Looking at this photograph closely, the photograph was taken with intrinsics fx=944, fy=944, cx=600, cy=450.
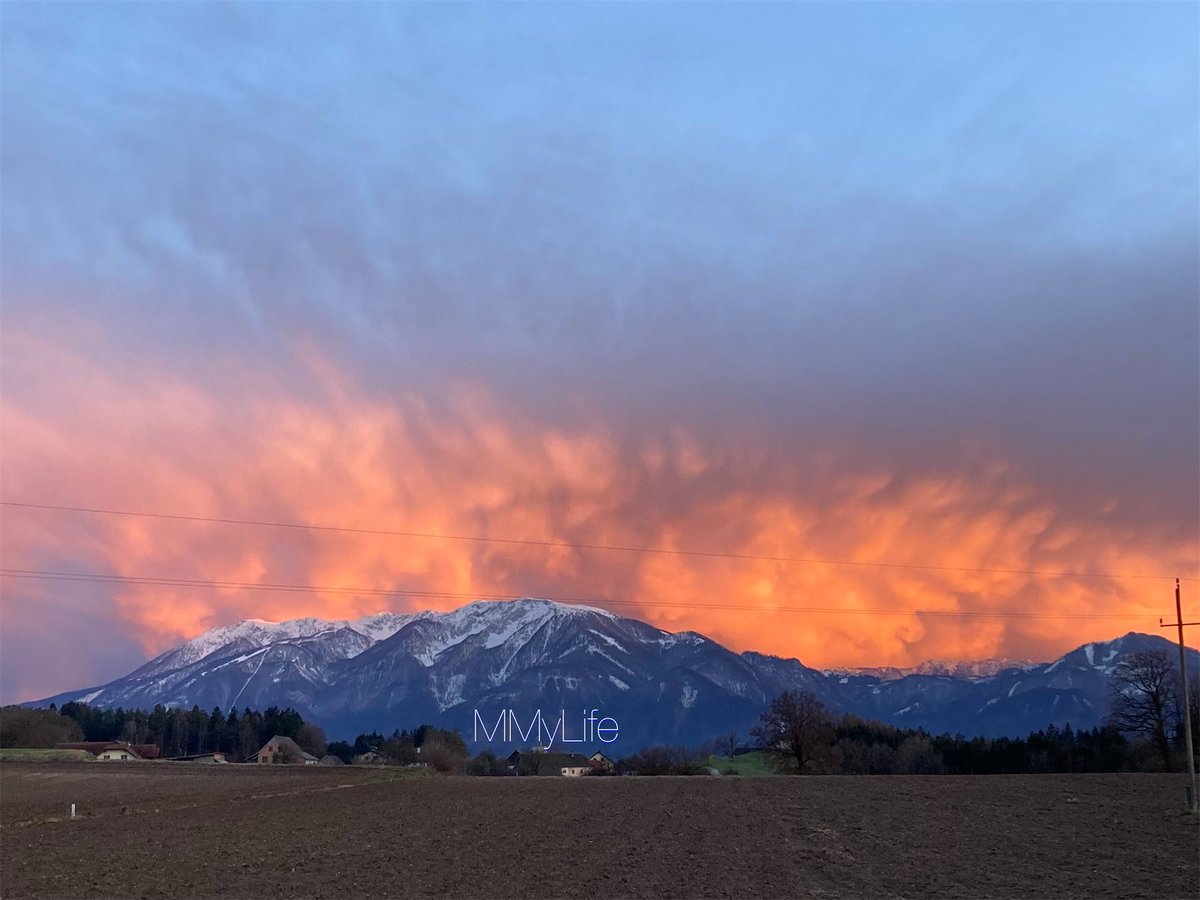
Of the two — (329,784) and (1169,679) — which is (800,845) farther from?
(1169,679)

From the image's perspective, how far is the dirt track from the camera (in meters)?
26.6

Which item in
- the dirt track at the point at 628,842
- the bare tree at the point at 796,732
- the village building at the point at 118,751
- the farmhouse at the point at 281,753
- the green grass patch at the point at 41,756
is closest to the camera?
the dirt track at the point at 628,842

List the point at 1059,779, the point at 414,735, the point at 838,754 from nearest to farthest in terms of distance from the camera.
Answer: the point at 1059,779 → the point at 838,754 → the point at 414,735

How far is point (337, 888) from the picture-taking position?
26219mm

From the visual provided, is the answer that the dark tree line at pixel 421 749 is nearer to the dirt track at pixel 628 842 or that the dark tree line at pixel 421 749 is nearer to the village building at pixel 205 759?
the village building at pixel 205 759

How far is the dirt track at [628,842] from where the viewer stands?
26.6 metres

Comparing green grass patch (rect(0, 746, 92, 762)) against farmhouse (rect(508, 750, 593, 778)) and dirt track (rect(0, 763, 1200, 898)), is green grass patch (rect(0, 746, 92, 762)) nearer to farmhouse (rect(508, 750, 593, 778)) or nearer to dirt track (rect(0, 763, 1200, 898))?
dirt track (rect(0, 763, 1200, 898))

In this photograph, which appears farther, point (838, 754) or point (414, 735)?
point (414, 735)

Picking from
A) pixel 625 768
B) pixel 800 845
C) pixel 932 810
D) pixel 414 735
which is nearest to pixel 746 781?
pixel 932 810

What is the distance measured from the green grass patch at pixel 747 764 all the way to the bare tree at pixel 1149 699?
123ft

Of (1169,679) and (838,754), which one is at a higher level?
(1169,679)

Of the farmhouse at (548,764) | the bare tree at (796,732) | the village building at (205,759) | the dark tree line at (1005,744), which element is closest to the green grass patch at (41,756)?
the village building at (205,759)

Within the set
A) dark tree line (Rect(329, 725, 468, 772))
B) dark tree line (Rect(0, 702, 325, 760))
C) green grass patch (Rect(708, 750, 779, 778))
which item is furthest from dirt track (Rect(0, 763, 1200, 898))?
dark tree line (Rect(0, 702, 325, 760))

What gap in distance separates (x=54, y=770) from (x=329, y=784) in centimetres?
3799
